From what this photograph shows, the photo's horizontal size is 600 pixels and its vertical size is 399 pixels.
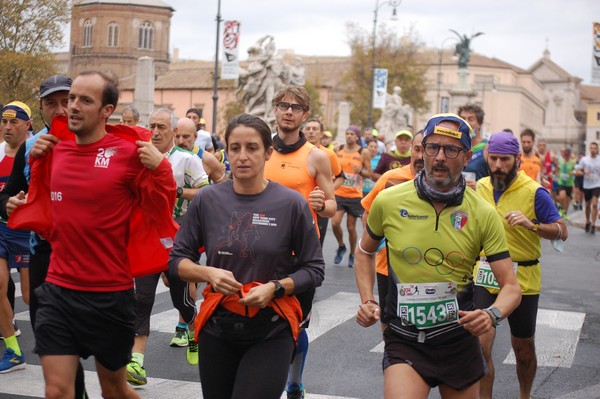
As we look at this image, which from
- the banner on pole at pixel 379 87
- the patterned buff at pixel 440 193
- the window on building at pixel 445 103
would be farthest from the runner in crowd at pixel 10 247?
the window on building at pixel 445 103

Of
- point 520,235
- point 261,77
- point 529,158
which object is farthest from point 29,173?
point 261,77

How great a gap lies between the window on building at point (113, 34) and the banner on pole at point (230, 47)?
8046cm

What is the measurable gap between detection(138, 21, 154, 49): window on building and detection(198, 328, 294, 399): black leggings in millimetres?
116713

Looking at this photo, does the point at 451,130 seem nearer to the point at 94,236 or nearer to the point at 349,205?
Answer: the point at 94,236

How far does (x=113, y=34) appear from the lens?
389 feet

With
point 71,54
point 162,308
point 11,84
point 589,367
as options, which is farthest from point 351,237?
point 71,54

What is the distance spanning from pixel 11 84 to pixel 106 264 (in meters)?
16.9

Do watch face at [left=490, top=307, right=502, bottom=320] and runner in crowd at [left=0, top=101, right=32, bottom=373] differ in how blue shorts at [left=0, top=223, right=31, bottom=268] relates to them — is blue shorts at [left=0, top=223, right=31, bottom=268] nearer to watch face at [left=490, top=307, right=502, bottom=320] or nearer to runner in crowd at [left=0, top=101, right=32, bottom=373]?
runner in crowd at [left=0, top=101, right=32, bottom=373]

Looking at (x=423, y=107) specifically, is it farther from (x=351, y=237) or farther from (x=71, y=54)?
(x=351, y=237)

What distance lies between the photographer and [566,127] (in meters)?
168

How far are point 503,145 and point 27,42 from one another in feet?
55.0

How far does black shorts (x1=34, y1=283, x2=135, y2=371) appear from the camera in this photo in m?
5.23

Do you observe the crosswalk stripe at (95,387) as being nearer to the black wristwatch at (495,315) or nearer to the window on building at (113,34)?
the black wristwatch at (495,315)

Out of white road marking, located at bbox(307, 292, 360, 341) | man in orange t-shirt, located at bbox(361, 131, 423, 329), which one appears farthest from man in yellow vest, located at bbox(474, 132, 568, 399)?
white road marking, located at bbox(307, 292, 360, 341)
